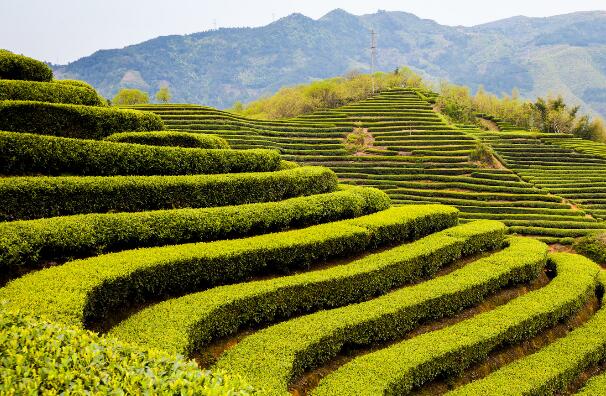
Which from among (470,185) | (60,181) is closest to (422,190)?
(470,185)

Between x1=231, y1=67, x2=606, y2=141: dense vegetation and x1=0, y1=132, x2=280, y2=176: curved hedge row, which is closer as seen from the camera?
x1=0, y1=132, x2=280, y2=176: curved hedge row

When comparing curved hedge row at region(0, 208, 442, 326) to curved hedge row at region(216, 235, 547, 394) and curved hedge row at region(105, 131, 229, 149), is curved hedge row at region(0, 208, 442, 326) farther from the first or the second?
curved hedge row at region(105, 131, 229, 149)

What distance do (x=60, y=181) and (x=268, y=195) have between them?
8.38 meters

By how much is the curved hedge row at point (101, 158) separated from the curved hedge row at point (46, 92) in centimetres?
509

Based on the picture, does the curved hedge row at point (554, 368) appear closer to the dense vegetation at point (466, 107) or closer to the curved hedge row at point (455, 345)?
the curved hedge row at point (455, 345)

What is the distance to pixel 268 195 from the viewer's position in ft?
64.6

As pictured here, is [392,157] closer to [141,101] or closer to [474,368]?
[474,368]

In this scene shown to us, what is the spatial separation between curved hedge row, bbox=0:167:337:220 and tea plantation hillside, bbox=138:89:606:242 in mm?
23711

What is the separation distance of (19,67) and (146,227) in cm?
1399

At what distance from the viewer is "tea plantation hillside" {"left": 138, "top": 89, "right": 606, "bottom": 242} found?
41938 millimetres

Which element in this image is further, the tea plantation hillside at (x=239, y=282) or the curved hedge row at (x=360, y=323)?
the curved hedge row at (x=360, y=323)

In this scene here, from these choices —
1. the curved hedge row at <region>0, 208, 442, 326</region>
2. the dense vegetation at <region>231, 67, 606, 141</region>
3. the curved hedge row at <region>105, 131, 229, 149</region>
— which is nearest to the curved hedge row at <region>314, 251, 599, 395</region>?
the curved hedge row at <region>0, 208, 442, 326</region>

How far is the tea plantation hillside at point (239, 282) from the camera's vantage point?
9.09 metres

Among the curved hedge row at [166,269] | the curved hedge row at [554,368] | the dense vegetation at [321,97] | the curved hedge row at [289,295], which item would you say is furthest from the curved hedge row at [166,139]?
the dense vegetation at [321,97]
